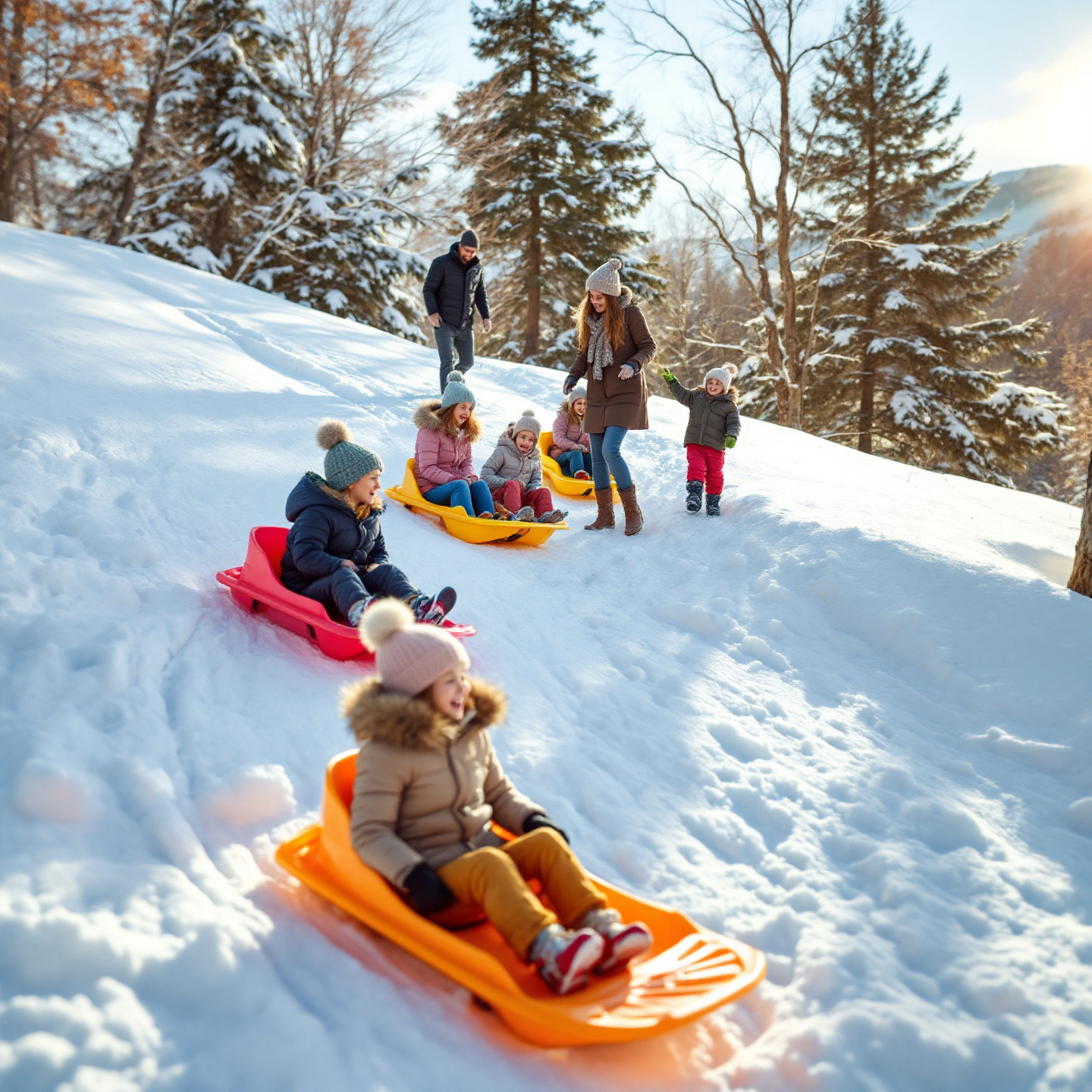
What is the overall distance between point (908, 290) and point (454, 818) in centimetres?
1605

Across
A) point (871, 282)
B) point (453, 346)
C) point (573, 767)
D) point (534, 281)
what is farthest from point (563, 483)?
point (871, 282)

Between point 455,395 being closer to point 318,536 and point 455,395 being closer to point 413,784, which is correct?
point 318,536

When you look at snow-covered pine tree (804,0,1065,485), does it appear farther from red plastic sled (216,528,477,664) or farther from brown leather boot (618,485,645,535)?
red plastic sled (216,528,477,664)

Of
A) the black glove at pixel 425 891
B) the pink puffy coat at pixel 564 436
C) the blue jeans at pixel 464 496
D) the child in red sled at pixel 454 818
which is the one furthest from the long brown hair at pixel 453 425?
the black glove at pixel 425 891

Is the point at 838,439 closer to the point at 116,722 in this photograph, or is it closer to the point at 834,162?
the point at 834,162

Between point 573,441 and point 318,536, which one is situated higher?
point 573,441

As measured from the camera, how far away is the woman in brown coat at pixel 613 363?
187 inches

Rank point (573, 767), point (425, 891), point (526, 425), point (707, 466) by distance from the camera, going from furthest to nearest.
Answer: point (707, 466), point (526, 425), point (573, 767), point (425, 891)

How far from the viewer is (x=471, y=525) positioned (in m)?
4.59

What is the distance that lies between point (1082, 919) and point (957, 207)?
1656cm

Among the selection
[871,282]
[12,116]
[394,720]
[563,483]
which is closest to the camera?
[394,720]

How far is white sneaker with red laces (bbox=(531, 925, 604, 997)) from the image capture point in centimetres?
150

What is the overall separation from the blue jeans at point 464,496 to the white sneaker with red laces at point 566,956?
3302 millimetres

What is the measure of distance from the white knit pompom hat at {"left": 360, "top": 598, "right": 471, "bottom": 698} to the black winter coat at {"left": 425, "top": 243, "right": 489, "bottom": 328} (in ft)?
17.9
